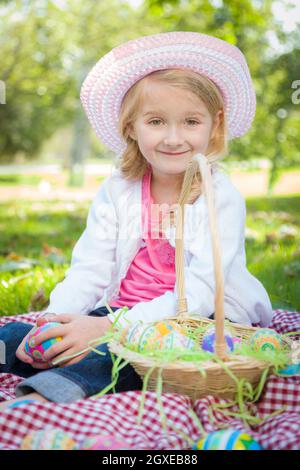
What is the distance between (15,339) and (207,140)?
1.01 m

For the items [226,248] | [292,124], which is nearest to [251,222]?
[292,124]

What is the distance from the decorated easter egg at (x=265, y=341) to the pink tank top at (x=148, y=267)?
0.47 meters

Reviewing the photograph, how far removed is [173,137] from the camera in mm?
2102

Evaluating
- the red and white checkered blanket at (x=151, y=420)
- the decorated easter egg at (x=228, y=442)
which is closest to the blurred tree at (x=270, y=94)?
the red and white checkered blanket at (x=151, y=420)

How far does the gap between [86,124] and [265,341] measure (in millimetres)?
13059

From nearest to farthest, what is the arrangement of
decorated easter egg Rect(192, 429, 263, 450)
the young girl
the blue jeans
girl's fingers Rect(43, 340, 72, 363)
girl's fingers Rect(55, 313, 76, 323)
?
decorated easter egg Rect(192, 429, 263, 450), the blue jeans, girl's fingers Rect(43, 340, 72, 363), girl's fingers Rect(55, 313, 76, 323), the young girl

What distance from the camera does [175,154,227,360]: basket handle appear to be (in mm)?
1583

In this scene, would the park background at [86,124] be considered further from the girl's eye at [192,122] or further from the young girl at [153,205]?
the girl's eye at [192,122]

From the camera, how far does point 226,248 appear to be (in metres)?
2.09

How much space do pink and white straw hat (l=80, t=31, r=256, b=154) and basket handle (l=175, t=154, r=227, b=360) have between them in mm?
460

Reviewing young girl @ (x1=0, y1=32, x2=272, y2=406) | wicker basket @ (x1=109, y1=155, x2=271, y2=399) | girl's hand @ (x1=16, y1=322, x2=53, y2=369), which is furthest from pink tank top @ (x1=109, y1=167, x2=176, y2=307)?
wicker basket @ (x1=109, y1=155, x2=271, y2=399)

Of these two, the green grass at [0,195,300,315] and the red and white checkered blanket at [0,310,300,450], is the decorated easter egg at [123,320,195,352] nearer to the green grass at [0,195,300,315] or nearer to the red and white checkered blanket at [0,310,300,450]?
the red and white checkered blanket at [0,310,300,450]

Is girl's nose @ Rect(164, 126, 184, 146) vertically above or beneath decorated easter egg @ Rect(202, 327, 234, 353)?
above

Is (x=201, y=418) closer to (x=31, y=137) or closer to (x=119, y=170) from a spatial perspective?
(x=119, y=170)
